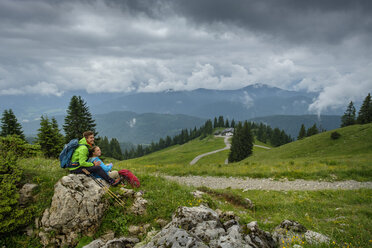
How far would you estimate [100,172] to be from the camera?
9.29m

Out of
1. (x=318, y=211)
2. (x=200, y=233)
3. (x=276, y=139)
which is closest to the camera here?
(x=200, y=233)

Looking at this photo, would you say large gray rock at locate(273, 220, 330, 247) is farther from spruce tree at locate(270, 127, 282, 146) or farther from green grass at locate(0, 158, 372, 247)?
spruce tree at locate(270, 127, 282, 146)

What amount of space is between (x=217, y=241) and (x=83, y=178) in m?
6.73

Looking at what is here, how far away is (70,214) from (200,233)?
17.7 ft

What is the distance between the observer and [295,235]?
6438 millimetres

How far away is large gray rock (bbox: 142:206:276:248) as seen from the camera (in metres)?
5.35

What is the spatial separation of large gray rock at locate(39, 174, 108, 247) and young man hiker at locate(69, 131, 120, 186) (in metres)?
0.93

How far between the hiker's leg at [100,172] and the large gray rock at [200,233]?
4.43 metres

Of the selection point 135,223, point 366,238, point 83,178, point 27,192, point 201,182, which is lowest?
point 201,182

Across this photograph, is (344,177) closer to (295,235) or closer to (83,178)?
(295,235)

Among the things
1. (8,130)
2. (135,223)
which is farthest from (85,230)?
Result: (8,130)

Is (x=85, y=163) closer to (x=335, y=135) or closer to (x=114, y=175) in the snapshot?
(x=114, y=175)

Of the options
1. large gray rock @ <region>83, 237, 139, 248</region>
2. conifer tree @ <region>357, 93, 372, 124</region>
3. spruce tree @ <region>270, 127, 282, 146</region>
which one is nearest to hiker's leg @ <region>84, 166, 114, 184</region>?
large gray rock @ <region>83, 237, 139, 248</region>

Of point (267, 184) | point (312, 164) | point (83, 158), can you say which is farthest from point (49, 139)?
point (312, 164)
